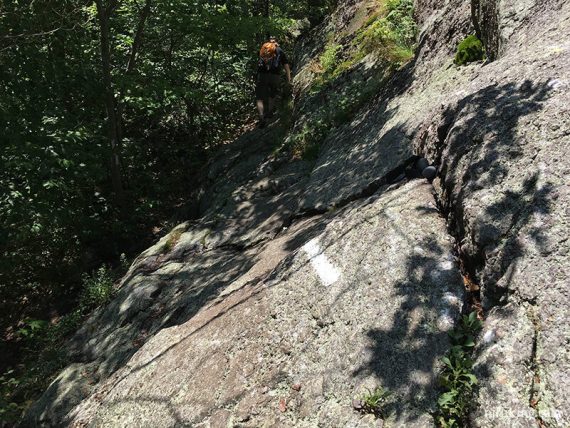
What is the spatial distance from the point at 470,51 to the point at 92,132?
7.70m

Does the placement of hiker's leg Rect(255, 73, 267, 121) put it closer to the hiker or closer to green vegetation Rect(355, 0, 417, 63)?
the hiker

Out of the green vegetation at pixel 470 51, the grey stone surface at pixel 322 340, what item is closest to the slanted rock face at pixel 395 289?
the grey stone surface at pixel 322 340

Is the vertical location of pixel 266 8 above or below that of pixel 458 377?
above

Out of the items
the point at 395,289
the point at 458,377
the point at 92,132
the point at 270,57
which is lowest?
the point at 458,377

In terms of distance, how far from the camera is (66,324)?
8.25 meters

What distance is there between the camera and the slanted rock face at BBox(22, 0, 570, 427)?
3.05 meters

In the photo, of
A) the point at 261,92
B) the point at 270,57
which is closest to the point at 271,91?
the point at 261,92

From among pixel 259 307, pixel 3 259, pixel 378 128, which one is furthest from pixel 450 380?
pixel 3 259

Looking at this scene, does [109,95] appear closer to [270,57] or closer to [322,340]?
[270,57]

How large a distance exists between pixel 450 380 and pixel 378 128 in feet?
16.5

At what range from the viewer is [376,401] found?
3.17 metres

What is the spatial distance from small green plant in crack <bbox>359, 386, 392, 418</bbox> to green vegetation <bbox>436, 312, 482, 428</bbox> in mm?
389

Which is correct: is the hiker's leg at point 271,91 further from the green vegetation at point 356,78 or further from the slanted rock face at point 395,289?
the slanted rock face at point 395,289

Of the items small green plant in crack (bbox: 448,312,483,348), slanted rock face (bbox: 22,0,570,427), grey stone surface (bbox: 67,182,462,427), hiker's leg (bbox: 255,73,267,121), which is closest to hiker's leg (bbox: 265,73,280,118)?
hiker's leg (bbox: 255,73,267,121)
